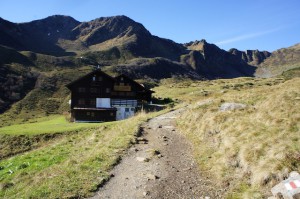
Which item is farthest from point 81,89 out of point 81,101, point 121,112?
point 121,112

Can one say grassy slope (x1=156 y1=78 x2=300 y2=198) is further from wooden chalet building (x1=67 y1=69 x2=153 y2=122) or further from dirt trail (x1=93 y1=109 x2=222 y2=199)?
wooden chalet building (x1=67 y1=69 x2=153 y2=122)

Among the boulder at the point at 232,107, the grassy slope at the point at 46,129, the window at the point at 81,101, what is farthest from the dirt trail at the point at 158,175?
the window at the point at 81,101

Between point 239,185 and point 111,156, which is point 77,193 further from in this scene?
point 239,185

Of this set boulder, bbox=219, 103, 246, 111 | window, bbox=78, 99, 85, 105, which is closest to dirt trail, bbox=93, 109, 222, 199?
boulder, bbox=219, 103, 246, 111

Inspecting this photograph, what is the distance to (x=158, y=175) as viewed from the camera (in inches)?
605

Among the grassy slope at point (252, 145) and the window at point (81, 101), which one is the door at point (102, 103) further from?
the grassy slope at point (252, 145)

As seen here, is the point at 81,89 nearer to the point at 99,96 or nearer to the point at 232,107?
the point at 99,96

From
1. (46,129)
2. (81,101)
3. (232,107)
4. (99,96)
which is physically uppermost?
(232,107)

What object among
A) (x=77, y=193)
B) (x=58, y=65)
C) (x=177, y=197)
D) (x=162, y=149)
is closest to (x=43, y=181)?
(x=77, y=193)

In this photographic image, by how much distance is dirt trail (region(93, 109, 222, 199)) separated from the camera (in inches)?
524

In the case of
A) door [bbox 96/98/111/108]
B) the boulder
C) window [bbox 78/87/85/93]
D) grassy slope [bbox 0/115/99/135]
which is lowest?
grassy slope [bbox 0/115/99/135]

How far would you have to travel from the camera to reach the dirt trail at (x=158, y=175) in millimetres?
13312

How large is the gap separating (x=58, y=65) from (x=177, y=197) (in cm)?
19712

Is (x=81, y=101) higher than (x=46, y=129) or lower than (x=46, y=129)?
higher
